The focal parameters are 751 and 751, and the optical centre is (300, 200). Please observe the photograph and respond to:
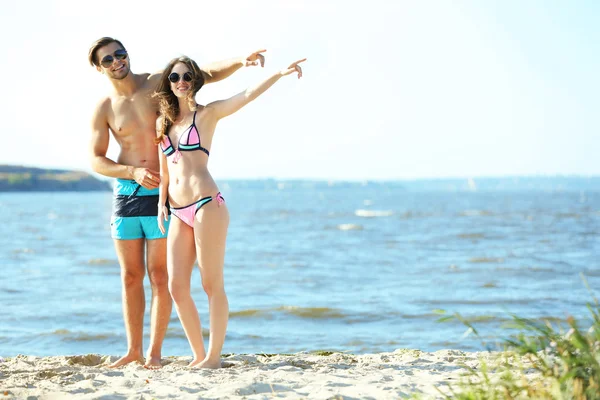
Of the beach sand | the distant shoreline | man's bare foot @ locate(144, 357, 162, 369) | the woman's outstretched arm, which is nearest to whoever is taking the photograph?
the beach sand

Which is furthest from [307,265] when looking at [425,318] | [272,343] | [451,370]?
[451,370]

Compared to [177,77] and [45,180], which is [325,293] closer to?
[177,77]

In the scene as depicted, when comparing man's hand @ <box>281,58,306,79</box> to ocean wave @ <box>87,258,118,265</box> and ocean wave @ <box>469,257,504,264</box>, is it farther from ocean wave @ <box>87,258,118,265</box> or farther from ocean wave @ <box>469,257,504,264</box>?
ocean wave @ <box>469,257,504,264</box>

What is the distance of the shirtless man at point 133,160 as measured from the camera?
553 cm

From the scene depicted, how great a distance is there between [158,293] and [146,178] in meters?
0.90

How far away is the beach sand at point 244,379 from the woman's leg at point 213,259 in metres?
0.22

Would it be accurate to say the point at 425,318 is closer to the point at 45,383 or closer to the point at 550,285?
the point at 550,285

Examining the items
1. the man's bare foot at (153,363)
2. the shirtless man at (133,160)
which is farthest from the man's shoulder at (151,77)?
the man's bare foot at (153,363)

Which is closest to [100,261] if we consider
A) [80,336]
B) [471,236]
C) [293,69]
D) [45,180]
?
[80,336]

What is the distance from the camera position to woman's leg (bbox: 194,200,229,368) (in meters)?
5.20

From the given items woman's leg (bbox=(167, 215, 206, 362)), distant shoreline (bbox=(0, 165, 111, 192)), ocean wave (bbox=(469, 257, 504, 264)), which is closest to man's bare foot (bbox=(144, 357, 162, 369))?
woman's leg (bbox=(167, 215, 206, 362))

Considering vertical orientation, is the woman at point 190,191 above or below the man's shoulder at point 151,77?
below

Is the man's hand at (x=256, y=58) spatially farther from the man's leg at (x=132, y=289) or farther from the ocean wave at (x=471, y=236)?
the ocean wave at (x=471, y=236)

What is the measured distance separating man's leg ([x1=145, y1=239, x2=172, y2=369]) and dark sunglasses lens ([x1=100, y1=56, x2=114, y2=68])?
1.34 m
